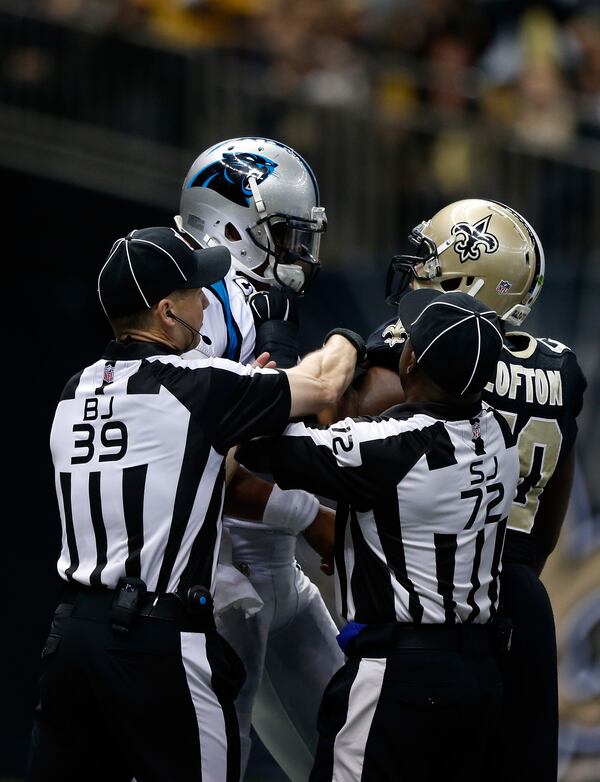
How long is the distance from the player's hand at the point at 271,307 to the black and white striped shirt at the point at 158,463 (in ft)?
1.97

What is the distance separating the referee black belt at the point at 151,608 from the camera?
11.9ft

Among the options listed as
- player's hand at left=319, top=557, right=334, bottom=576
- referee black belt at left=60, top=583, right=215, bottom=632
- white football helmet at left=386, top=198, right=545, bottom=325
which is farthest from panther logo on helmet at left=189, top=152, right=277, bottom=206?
referee black belt at left=60, top=583, right=215, bottom=632

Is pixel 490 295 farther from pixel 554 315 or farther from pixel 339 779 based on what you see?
pixel 554 315

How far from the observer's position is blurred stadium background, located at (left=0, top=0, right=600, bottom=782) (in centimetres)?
828

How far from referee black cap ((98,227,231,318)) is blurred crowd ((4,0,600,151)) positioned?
5927 millimetres

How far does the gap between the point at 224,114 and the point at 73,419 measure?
6075 mm

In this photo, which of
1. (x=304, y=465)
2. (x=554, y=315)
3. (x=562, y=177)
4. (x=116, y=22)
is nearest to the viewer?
Result: (x=304, y=465)

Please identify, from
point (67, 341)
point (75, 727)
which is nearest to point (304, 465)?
point (75, 727)

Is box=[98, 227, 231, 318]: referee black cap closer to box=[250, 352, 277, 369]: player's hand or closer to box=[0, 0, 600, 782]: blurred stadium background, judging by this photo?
box=[250, 352, 277, 369]: player's hand

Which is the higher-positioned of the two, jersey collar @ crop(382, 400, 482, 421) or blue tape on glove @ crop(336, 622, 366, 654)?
jersey collar @ crop(382, 400, 482, 421)

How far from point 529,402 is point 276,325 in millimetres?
816

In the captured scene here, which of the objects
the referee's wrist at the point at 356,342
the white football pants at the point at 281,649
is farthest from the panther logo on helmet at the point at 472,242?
the white football pants at the point at 281,649

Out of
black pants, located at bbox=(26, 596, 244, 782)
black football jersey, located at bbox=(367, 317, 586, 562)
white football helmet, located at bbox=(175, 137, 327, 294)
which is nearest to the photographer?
black pants, located at bbox=(26, 596, 244, 782)

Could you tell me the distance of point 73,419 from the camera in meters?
3.79
